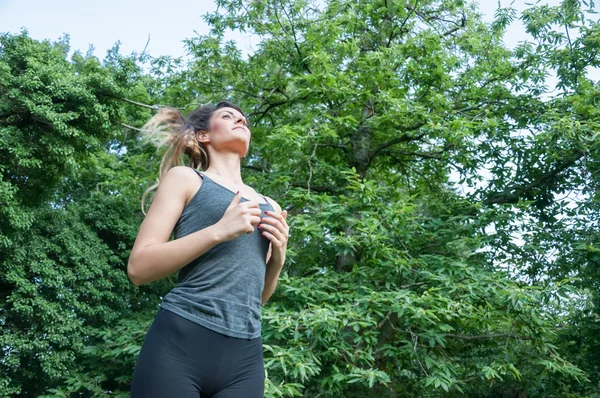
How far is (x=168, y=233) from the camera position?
1.25 m

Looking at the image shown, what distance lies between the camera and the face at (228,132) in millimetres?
1488

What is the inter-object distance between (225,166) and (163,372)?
56cm

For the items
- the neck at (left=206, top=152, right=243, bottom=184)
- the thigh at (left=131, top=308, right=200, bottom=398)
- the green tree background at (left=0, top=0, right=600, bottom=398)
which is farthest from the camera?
the green tree background at (left=0, top=0, right=600, bottom=398)

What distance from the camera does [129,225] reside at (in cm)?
792

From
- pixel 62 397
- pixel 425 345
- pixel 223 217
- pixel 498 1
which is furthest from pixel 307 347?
pixel 498 1

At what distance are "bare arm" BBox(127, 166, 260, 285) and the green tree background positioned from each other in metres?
3.40

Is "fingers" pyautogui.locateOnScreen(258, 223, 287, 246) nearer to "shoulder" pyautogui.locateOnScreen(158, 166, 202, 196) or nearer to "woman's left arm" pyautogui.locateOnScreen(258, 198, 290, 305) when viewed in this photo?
"woman's left arm" pyautogui.locateOnScreen(258, 198, 290, 305)

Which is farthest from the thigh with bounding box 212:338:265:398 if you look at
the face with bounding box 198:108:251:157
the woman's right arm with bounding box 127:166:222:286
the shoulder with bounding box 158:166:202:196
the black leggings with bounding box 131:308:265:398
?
the face with bounding box 198:108:251:157

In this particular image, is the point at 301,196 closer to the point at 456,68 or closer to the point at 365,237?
the point at 365,237

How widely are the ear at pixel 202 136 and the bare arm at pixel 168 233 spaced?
26 cm

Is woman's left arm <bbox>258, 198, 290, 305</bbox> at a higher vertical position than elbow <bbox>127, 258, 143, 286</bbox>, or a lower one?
higher

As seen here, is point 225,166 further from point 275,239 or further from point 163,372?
point 163,372

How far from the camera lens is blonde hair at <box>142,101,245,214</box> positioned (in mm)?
1529

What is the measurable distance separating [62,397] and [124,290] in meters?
1.98
